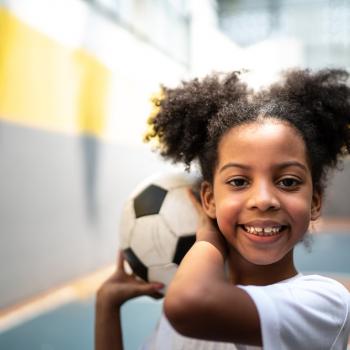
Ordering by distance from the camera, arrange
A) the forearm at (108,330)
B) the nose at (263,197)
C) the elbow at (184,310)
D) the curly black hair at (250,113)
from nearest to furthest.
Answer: the elbow at (184,310), the nose at (263,197), the curly black hair at (250,113), the forearm at (108,330)

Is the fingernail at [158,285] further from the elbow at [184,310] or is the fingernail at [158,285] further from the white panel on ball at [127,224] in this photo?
the elbow at [184,310]

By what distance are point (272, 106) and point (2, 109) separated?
6.81 feet

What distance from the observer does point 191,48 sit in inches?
243

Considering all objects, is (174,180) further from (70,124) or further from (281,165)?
(70,124)

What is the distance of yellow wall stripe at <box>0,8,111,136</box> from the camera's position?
8.50 feet

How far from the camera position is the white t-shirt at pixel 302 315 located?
0.69 metres

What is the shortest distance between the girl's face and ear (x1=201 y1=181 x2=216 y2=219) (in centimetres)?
10

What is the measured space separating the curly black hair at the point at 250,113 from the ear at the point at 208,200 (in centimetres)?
2

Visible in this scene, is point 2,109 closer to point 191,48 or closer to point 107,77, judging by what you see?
point 107,77

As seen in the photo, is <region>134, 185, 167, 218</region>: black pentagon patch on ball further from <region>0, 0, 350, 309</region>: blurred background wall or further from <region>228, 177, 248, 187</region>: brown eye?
<region>0, 0, 350, 309</region>: blurred background wall

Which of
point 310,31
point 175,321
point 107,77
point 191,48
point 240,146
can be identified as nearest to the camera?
point 175,321

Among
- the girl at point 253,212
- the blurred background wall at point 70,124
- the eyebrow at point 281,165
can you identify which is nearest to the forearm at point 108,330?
the girl at point 253,212

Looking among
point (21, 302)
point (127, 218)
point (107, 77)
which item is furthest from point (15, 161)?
point (127, 218)

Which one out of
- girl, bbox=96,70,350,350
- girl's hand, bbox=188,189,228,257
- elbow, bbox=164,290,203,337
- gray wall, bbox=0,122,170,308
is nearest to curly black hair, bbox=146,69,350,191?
girl, bbox=96,70,350,350
